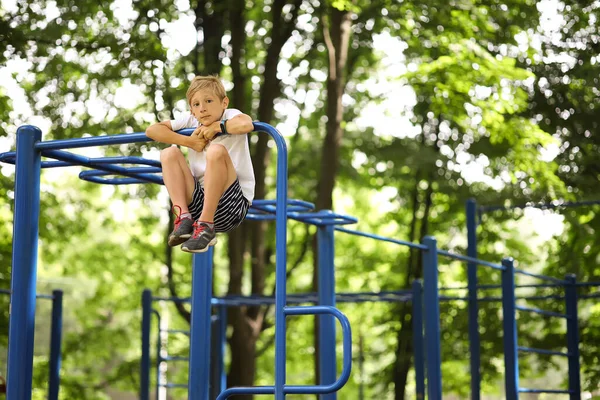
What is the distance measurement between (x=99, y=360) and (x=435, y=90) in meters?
9.52

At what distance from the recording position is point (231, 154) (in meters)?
4.21

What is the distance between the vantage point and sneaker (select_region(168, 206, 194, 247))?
4.00m

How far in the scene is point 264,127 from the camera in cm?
387

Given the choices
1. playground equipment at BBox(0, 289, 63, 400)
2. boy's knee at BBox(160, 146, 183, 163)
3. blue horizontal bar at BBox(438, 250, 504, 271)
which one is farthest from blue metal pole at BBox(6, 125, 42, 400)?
playground equipment at BBox(0, 289, 63, 400)

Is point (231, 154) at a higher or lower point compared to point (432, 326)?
higher

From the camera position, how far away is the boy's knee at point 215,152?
405 cm

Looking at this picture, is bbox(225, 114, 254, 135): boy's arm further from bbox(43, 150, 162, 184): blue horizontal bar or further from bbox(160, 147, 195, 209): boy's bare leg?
bbox(43, 150, 162, 184): blue horizontal bar

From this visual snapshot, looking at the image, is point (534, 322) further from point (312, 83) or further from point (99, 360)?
point (99, 360)

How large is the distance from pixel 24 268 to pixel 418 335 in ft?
19.3

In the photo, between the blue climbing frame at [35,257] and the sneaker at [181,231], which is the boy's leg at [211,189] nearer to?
the sneaker at [181,231]

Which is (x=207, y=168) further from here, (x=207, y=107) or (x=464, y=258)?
(x=464, y=258)

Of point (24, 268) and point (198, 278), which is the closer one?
point (24, 268)

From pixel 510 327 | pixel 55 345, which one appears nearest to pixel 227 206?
pixel 510 327

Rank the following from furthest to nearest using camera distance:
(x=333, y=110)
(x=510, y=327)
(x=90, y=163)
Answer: (x=333, y=110) < (x=510, y=327) < (x=90, y=163)
